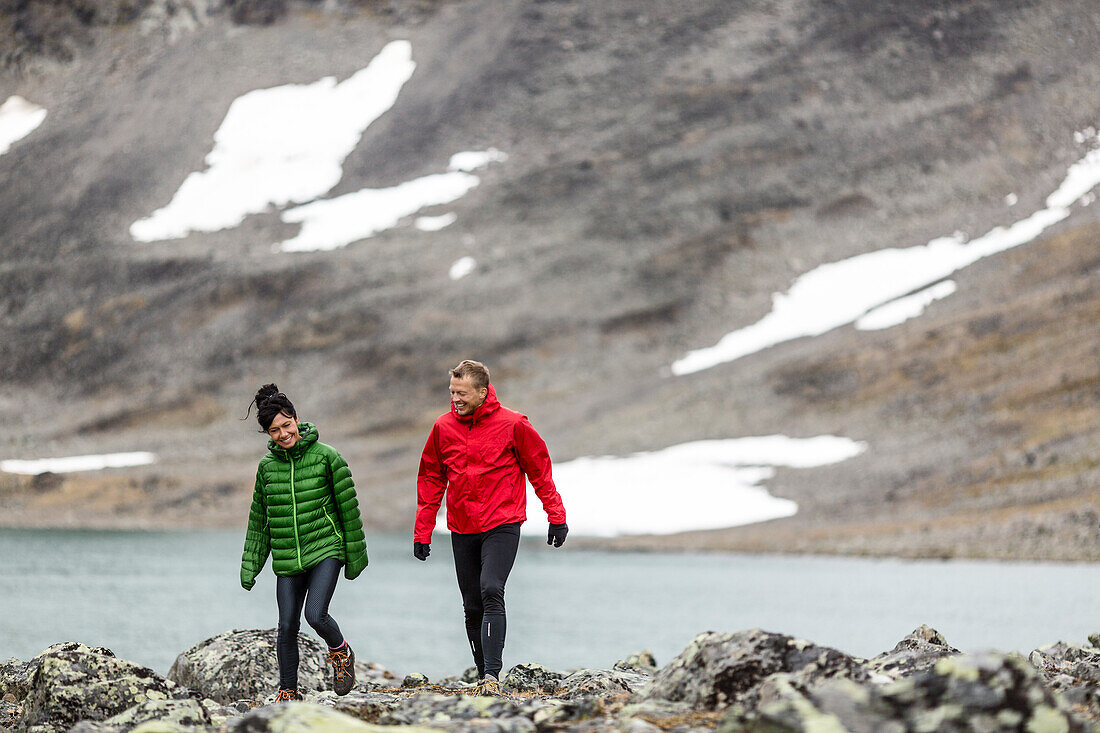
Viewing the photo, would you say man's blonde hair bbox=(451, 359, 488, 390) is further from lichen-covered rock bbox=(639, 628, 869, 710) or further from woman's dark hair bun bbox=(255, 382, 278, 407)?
lichen-covered rock bbox=(639, 628, 869, 710)

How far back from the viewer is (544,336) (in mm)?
105312

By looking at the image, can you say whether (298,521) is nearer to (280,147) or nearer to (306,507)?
(306,507)

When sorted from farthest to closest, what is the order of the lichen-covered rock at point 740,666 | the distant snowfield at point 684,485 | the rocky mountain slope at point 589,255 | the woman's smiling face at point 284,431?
1. the rocky mountain slope at point 589,255
2. the distant snowfield at point 684,485
3. the woman's smiling face at point 284,431
4. the lichen-covered rock at point 740,666

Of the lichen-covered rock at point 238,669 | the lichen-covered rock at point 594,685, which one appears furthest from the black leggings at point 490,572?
the lichen-covered rock at point 238,669

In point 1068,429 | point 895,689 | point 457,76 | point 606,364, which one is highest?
point 895,689

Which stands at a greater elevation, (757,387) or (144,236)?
(144,236)

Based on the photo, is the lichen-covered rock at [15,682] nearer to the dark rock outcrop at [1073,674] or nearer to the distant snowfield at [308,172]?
the dark rock outcrop at [1073,674]

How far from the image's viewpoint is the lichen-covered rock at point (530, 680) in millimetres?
10273

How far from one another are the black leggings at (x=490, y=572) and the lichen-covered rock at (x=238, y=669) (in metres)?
3.37

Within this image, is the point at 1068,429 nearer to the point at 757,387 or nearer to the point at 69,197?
the point at 757,387

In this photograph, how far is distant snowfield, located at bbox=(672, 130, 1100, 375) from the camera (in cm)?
9544

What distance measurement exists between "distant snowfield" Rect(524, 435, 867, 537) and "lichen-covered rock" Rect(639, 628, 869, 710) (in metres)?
61.8

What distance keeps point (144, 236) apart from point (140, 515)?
41904 mm

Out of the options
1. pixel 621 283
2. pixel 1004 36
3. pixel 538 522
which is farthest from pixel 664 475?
pixel 1004 36
